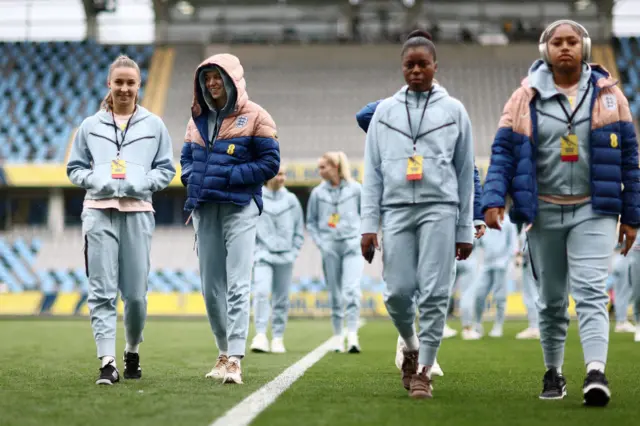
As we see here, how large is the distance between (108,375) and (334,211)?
549 cm

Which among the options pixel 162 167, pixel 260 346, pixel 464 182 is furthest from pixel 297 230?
pixel 464 182

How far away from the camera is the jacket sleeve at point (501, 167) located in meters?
5.97

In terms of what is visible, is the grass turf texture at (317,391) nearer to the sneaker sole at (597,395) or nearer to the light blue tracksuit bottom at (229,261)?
the sneaker sole at (597,395)

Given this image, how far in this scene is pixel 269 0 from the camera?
40500mm

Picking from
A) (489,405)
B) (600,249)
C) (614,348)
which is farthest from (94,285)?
(614,348)

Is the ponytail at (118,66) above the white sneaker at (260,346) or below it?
above

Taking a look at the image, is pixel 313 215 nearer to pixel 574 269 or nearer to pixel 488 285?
pixel 488 285

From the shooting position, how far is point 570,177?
6.06 m

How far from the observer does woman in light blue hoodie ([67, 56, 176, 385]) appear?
720 cm

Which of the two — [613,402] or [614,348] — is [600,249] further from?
[614,348]

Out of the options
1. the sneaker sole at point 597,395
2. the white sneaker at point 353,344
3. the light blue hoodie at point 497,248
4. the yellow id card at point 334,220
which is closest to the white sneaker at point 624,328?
the light blue hoodie at point 497,248

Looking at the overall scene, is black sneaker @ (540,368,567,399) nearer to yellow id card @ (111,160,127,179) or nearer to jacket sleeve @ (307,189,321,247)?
yellow id card @ (111,160,127,179)

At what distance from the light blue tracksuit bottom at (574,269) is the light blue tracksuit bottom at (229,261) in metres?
2.14

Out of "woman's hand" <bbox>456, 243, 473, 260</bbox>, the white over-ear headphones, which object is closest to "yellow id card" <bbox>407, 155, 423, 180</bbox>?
"woman's hand" <bbox>456, 243, 473, 260</bbox>
